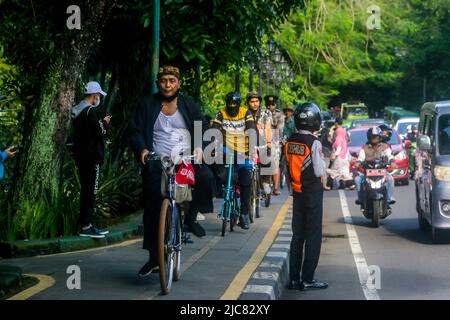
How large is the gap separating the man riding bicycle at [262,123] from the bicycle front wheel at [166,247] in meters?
7.30

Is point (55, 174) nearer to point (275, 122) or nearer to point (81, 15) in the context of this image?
point (81, 15)

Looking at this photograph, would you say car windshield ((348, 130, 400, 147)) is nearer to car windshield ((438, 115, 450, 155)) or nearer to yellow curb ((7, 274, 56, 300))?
car windshield ((438, 115, 450, 155))

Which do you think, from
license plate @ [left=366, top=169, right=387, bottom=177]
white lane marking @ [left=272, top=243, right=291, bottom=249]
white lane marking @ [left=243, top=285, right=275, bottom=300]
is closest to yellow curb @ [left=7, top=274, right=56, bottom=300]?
white lane marking @ [left=243, top=285, right=275, bottom=300]

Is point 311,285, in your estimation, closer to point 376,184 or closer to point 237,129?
point 237,129

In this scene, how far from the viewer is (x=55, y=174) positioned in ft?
43.7

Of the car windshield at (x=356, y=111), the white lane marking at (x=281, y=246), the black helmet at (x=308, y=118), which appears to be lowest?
the white lane marking at (x=281, y=246)

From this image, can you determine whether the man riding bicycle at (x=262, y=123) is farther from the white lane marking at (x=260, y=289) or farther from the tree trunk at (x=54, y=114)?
the white lane marking at (x=260, y=289)

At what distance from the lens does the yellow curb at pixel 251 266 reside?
911 cm

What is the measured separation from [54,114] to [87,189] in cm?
111

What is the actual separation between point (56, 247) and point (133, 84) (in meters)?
5.97

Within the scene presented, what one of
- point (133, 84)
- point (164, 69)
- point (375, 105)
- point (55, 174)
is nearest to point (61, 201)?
point (55, 174)

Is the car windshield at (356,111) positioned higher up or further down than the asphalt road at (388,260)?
higher up

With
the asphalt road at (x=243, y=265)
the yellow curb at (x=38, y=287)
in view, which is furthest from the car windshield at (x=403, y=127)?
the yellow curb at (x=38, y=287)
